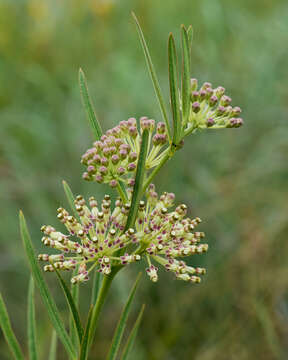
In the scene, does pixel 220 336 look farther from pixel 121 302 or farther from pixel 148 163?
pixel 148 163

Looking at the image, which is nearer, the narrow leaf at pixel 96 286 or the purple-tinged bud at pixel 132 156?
the purple-tinged bud at pixel 132 156

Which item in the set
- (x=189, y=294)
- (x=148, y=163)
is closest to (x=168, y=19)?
(x=189, y=294)

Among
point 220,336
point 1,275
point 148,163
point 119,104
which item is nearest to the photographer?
point 148,163

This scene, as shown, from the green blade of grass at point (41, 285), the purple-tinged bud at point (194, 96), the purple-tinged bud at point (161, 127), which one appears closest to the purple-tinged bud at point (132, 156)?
the purple-tinged bud at point (161, 127)

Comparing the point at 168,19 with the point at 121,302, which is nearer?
the point at 121,302

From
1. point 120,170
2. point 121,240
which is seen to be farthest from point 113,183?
point 121,240

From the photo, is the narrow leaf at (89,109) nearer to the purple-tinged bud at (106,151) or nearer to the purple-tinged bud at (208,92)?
the purple-tinged bud at (106,151)
